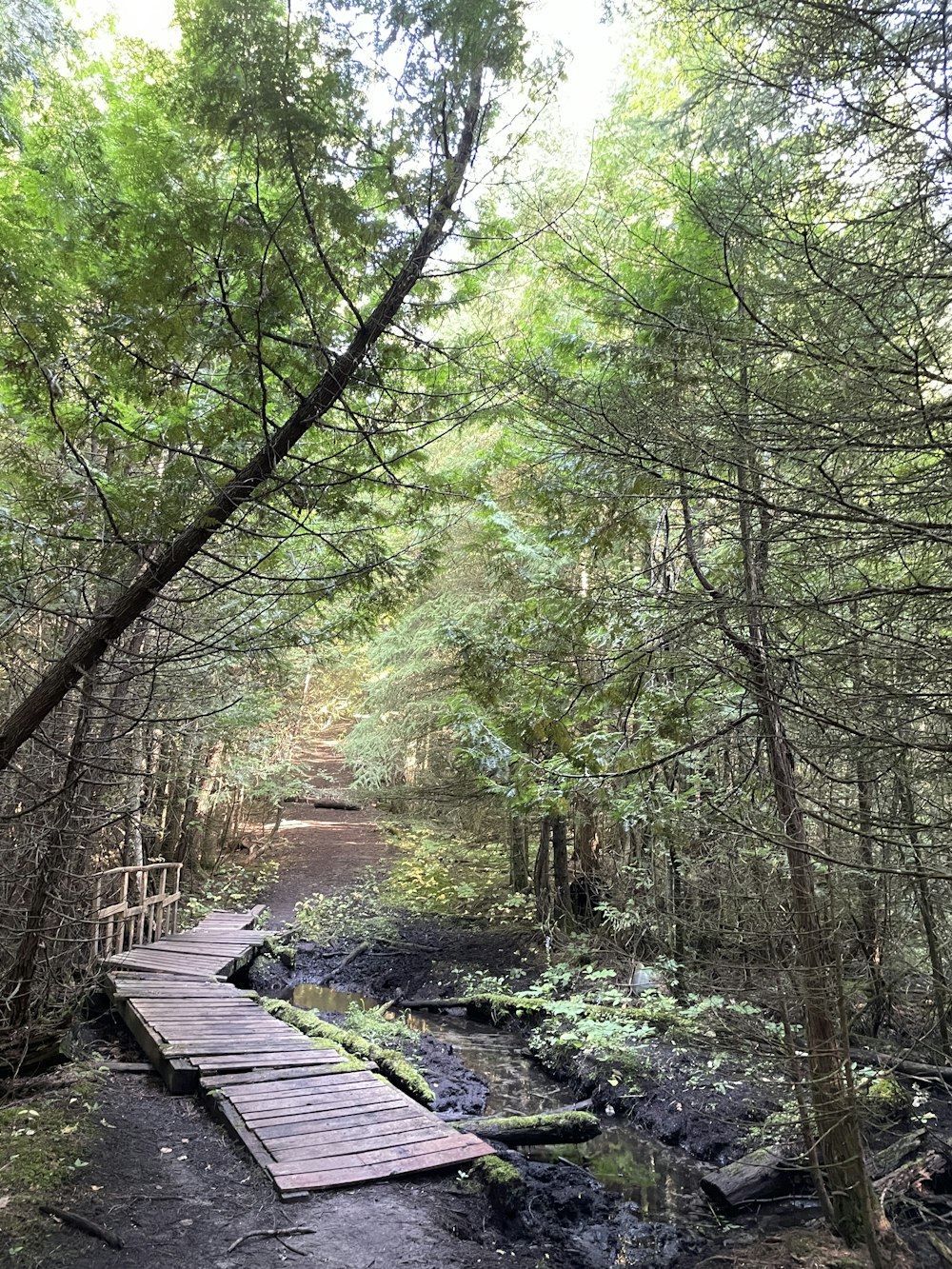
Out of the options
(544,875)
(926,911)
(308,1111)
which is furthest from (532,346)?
(544,875)

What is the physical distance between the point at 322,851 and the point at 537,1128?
15.0m

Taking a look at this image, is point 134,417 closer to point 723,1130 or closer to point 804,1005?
point 804,1005

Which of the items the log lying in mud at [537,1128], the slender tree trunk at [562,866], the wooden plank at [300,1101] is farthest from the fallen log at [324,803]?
the wooden plank at [300,1101]

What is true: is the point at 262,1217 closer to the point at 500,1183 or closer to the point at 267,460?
the point at 500,1183

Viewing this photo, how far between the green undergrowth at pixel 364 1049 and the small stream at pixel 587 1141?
105 centimetres

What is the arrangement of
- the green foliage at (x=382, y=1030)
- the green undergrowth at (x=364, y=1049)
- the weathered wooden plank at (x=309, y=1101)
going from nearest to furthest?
the weathered wooden plank at (x=309, y=1101), the green undergrowth at (x=364, y=1049), the green foliage at (x=382, y=1030)

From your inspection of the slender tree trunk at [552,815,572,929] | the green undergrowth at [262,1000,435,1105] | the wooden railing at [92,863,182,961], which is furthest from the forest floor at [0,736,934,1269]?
the slender tree trunk at [552,815,572,929]

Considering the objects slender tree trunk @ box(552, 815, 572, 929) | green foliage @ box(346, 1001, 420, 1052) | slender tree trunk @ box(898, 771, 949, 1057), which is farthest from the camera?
slender tree trunk @ box(552, 815, 572, 929)

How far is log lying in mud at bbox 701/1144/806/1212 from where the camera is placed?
6.48 m

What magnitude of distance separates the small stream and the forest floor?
17.0 inches

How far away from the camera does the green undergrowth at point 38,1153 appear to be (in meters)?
4.48

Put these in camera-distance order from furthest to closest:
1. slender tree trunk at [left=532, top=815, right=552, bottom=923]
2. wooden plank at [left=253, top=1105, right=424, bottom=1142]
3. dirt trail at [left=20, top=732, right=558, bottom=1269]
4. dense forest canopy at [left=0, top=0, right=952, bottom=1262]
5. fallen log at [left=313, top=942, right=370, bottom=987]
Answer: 1. fallen log at [left=313, top=942, right=370, bottom=987]
2. slender tree trunk at [left=532, top=815, right=552, bottom=923]
3. wooden plank at [left=253, top=1105, right=424, bottom=1142]
4. dirt trail at [left=20, top=732, right=558, bottom=1269]
5. dense forest canopy at [left=0, top=0, right=952, bottom=1262]

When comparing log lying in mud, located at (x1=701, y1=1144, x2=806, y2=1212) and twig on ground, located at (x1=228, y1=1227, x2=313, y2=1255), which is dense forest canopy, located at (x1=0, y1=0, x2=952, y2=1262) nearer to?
log lying in mud, located at (x1=701, y1=1144, x2=806, y2=1212)

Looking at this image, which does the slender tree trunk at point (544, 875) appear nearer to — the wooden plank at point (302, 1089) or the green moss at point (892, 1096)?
the green moss at point (892, 1096)
